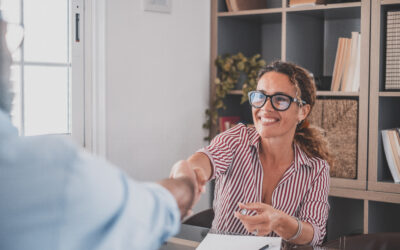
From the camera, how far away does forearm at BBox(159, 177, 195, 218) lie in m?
0.99

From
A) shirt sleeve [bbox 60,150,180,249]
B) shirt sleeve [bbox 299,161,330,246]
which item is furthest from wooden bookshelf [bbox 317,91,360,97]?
shirt sleeve [bbox 60,150,180,249]

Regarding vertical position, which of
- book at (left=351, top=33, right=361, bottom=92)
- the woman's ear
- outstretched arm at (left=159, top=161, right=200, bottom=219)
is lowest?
outstretched arm at (left=159, top=161, right=200, bottom=219)

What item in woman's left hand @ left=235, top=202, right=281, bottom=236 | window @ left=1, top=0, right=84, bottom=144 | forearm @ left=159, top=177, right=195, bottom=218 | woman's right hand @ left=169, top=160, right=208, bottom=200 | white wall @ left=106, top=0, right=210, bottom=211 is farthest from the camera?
white wall @ left=106, top=0, right=210, bottom=211

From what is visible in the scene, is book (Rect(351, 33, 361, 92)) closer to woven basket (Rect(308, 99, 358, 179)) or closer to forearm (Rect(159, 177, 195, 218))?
woven basket (Rect(308, 99, 358, 179))

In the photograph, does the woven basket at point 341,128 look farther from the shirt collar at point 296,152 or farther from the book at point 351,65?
the shirt collar at point 296,152

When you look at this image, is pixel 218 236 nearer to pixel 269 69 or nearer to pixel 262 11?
pixel 269 69

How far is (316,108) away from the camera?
3.13 metres

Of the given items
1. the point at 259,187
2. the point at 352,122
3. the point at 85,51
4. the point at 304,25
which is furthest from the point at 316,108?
the point at 85,51

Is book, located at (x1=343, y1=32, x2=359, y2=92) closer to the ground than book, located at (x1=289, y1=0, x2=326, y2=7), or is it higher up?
closer to the ground

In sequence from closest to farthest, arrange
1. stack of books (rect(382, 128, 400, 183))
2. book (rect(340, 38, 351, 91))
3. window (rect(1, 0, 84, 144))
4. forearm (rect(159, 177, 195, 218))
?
forearm (rect(159, 177, 195, 218))
window (rect(1, 0, 84, 144))
stack of books (rect(382, 128, 400, 183))
book (rect(340, 38, 351, 91))

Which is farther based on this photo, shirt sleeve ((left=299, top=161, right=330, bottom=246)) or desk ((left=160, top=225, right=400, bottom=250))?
shirt sleeve ((left=299, top=161, right=330, bottom=246))

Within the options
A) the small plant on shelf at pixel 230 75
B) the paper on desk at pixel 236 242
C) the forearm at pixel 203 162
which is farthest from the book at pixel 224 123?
the paper on desk at pixel 236 242

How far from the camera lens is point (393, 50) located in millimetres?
2875

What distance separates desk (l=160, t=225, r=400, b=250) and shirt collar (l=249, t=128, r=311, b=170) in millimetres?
410
